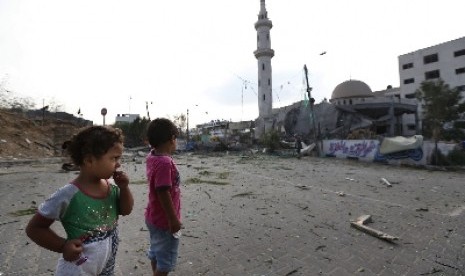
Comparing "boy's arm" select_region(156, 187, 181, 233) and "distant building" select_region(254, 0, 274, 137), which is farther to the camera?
"distant building" select_region(254, 0, 274, 137)

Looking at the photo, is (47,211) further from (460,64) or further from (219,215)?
(460,64)

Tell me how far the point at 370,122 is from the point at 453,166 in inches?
983

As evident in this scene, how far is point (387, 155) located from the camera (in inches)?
863

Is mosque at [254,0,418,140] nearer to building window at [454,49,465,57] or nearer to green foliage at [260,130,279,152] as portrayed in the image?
green foliage at [260,130,279,152]

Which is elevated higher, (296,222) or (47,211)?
(47,211)

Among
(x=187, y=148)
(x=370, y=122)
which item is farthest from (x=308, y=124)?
(x=187, y=148)

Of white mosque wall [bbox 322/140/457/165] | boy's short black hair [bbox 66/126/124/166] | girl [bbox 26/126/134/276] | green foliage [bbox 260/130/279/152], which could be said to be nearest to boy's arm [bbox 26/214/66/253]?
girl [bbox 26/126/134/276]

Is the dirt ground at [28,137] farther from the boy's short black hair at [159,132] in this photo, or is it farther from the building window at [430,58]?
the building window at [430,58]

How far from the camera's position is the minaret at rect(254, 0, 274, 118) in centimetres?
6156

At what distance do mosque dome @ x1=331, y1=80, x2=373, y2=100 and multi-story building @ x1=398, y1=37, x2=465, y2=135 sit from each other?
294 inches

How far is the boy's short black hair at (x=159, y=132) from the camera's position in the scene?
8.79 feet

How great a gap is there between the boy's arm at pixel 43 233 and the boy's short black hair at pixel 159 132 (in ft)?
3.83

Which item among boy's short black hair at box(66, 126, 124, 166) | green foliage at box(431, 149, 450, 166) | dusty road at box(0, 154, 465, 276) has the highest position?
boy's short black hair at box(66, 126, 124, 166)

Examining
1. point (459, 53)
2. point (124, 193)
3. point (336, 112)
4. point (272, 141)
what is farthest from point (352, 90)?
point (124, 193)
